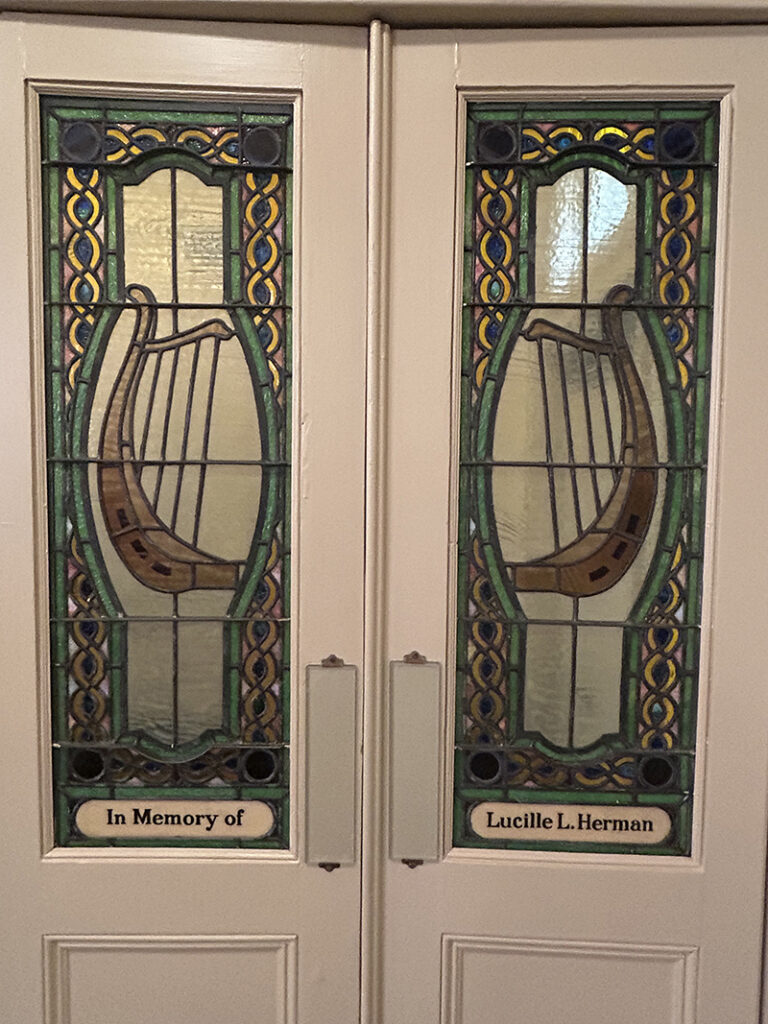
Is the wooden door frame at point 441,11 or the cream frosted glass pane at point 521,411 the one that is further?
the cream frosted glass pane at point 521,411

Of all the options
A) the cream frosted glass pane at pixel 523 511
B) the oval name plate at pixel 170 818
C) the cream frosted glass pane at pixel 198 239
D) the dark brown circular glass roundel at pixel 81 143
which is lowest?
the oval name plate at pixel 170 818

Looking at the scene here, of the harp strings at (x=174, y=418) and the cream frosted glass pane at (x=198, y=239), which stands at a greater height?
the cream frosted glass pane at (x=198, y=239)

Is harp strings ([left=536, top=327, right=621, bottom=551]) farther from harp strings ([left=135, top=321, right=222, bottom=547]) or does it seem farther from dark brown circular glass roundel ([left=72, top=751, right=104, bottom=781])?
dark brown circular glass roundel ([left=72, top=751, right=104, bottom=781])

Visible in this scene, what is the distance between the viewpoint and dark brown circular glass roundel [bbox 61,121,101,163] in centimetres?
131

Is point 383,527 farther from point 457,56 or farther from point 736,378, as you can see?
point 457,56

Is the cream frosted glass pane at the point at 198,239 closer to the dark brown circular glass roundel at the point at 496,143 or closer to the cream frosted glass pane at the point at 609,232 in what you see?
the dark brown circular glass roundel at the point at 496,143

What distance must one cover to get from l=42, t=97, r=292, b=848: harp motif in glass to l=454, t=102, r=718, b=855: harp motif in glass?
335mm

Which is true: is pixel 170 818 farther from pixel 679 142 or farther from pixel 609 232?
pixel 679 142

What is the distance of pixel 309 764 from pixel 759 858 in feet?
2.59

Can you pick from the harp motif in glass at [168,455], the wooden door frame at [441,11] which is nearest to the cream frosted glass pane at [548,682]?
the harp motif in glass at [168,455]

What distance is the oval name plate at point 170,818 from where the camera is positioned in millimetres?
1402

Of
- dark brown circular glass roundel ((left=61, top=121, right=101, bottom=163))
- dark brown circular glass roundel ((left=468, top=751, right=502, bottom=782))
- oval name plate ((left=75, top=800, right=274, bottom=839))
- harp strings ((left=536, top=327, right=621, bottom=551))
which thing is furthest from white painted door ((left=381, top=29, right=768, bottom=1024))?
dark brown circular glass roundel ((left=61, top=121, right=101, bottom=163))

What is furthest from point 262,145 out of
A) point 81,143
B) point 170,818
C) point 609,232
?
point 170,818

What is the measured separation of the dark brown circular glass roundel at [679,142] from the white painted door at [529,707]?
0.04 meters
